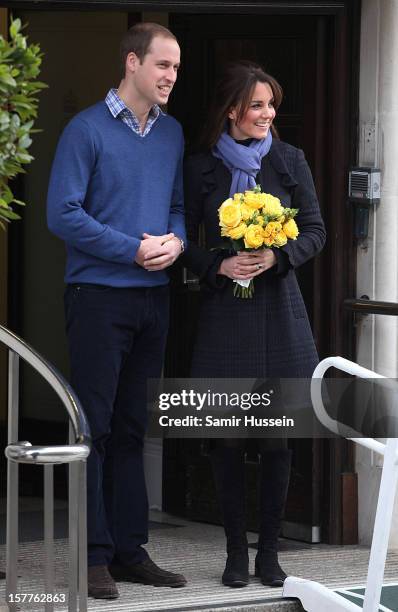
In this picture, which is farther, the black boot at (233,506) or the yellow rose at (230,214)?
the black boot at (233,506)

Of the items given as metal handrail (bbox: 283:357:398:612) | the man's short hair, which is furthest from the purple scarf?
metal handrail (bbox: 283:357:398:612)

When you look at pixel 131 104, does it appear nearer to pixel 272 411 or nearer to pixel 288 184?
pixel 288 184

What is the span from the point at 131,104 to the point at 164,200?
333mm

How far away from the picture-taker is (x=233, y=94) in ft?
16.2

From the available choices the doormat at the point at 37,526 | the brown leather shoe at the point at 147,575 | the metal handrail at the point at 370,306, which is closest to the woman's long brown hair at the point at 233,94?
the metal handrail at the point at 370,306

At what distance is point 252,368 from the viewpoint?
4.95 meters

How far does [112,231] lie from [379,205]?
4.54 feet

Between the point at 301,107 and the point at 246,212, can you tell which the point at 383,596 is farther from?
the point at 301,107

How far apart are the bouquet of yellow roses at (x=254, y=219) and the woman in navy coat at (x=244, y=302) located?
138 millimetres

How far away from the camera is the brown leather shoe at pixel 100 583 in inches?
187

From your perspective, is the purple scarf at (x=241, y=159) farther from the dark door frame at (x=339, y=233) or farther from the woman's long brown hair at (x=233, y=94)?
the dark door frame at (x=339, y=233)

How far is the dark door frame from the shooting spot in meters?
5.62

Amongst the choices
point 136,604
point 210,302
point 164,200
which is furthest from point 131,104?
point 136,604

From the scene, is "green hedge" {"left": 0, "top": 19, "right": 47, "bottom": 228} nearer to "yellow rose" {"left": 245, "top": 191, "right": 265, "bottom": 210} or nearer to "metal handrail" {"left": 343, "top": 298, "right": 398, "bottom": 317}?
"yellow rose" {"left": 245, "top": 191, "right": 265, "bottom": 210}
